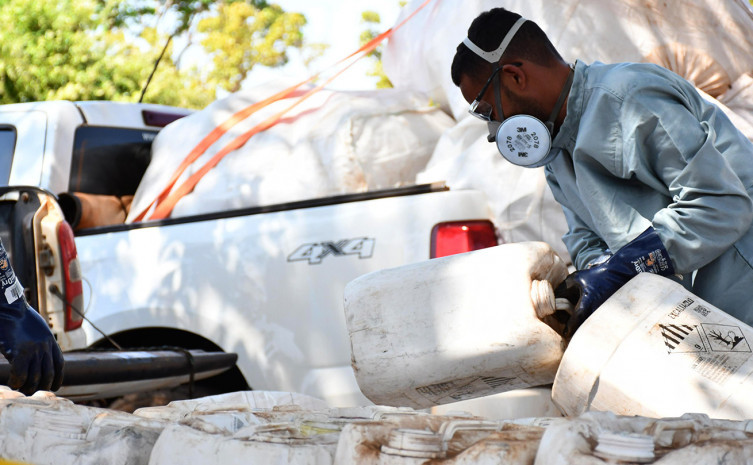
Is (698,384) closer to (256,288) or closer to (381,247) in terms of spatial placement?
(381,247)

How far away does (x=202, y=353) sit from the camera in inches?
165

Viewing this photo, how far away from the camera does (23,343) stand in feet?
8.81

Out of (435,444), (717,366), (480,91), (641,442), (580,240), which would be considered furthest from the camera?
(580,240)

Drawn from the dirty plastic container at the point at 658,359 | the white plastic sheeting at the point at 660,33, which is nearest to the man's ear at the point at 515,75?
the dirty plastic container at the point at 658,359

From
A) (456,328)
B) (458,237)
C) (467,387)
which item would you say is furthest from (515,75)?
(458,237)

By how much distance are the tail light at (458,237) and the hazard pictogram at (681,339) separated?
5.63ft

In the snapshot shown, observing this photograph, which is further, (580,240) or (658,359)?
(580,240)

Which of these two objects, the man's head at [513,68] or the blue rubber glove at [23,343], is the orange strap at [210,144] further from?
the man's head at [513,68]

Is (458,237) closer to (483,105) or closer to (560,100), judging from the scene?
(483,105)

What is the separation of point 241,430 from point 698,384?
3.22 ft

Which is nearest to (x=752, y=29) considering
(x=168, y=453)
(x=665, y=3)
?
(x=665, y=3)

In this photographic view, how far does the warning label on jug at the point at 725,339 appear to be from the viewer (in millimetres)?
2129

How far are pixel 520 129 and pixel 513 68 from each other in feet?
0.56

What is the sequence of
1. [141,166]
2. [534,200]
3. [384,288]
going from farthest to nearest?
[141,166] < [534,200] < [384,288]
